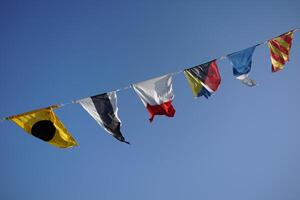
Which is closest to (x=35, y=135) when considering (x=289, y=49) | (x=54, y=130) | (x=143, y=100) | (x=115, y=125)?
(x=54, y=130)

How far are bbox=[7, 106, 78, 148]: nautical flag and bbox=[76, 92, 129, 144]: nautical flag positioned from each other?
3.09 feet

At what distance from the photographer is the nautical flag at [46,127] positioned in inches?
362

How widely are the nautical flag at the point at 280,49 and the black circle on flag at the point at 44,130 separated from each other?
9.08 m

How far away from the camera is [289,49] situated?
13.6 meters

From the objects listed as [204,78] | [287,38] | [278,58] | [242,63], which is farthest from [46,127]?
[287,38]

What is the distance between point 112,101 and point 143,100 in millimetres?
1160

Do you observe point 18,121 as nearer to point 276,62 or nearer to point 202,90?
point 202,90

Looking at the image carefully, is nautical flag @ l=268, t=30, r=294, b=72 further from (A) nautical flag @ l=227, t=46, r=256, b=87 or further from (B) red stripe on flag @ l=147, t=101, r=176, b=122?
(B) red stripe on flag @ l=147, t=101, r=176, b=122

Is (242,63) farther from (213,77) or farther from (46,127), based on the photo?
(46,127)

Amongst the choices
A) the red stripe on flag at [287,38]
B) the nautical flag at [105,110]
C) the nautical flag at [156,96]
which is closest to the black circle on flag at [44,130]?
the nautical flag at [105,110]

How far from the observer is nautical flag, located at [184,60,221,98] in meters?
11.6

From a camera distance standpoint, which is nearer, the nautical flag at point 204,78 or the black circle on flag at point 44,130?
the black circle on flag at point 44,130

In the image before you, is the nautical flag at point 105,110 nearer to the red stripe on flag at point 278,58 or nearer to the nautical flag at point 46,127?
the nautical flag at point 46,127

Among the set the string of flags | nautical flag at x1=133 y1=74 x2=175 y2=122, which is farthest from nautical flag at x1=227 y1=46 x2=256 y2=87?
nautical flag at x1=133 y1=74 x2=175 y2=122
